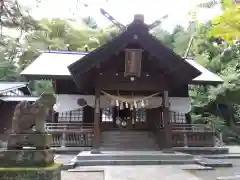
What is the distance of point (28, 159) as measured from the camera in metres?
3.97

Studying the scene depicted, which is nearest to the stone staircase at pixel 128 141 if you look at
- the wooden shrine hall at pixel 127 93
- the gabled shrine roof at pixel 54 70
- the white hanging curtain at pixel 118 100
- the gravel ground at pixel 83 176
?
the wooden shrine hall at pixel 127 93

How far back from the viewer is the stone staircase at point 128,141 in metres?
9.94

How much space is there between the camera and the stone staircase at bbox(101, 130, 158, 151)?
9938 millimetres

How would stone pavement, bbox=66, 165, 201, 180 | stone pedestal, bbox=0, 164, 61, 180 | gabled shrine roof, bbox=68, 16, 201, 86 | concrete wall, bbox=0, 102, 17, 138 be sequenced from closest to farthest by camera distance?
stone pedestal, bbox=0, 164, 61, 180, stone pavement, bbox=66, 165, 201, 180, gabled shrine roof, bbox=68, 16, 201, 86, concrete wall, bbox=0, 102, 17, 138

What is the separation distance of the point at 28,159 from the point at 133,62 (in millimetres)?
5939

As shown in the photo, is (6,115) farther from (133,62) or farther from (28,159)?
(28,159)

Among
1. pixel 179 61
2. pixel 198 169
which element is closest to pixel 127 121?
pixel 179 61

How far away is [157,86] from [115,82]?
1.80 meters

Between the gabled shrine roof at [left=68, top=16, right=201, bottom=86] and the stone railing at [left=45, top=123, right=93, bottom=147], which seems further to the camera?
the stone railing at [left=45, top=123, right=93, bottom=147]

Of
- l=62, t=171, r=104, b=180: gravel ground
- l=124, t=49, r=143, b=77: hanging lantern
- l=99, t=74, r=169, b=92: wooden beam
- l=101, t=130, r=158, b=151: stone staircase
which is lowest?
Result: l=62, t=171, r=104, b=180: gravel ground

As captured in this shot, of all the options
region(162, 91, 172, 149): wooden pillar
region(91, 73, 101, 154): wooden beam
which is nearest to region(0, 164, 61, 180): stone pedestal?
region(91, 73, 101, 154): wooden beam

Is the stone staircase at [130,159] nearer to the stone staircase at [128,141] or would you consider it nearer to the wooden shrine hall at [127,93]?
the wooden shrine hall at [127,93]

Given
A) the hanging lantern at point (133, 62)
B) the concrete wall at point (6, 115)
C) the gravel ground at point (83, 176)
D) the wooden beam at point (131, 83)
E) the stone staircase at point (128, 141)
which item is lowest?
the gravel ground at point (83, 176)

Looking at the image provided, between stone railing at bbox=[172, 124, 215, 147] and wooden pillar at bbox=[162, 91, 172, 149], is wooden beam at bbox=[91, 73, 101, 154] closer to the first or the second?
wooden pillar at bbox=[162, 91, 172, 149]
